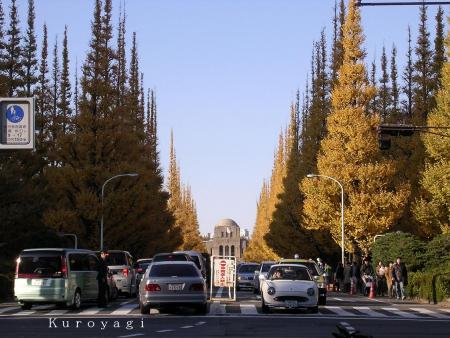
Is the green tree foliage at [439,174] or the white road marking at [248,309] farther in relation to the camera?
the green tree foliage at [439,174]

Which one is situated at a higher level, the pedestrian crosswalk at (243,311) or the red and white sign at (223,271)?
the red and white sign at (223,271)

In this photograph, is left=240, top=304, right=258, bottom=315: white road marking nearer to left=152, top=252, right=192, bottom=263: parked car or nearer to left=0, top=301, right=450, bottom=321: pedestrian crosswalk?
left=0, top=301, right=450, bottom=321: pedestrian crosswalk

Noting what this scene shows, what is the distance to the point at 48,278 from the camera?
2600 cm

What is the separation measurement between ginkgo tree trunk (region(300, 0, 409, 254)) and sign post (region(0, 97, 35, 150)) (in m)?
36.0

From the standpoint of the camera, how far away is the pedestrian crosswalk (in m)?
24.9

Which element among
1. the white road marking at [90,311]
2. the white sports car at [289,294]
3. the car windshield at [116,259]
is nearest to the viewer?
the white road marking at [90,311]

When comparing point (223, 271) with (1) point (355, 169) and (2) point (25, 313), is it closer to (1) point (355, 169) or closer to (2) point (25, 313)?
(2) point (25, 313)

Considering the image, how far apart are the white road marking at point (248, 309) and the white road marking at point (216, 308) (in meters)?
0.66

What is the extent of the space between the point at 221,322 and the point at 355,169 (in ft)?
104

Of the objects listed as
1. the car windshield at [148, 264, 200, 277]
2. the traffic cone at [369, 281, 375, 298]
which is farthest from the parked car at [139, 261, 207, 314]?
the traffic cone at [369, 281, 375, 298]

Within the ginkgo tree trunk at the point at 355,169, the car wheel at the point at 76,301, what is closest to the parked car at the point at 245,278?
the ginkgo tree trunk at the point at 355,169

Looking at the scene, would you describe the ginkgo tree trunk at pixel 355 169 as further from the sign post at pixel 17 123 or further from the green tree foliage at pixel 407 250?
the sign post at pixel 17 123

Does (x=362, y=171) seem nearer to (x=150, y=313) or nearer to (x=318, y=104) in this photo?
(x=318, y=104)

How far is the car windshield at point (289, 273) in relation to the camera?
2700cm
